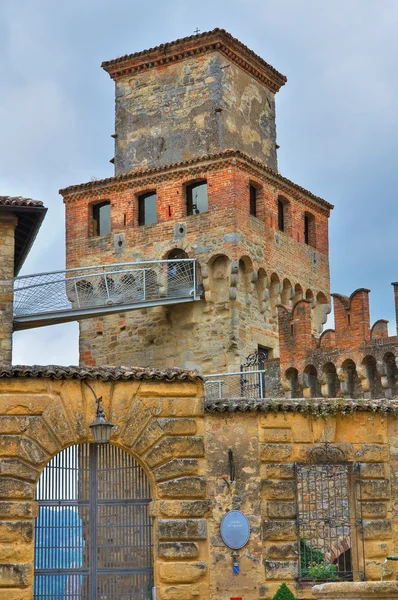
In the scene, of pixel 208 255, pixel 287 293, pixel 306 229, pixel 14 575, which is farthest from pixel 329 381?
pixel 14 575

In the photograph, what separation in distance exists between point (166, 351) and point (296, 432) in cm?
1486

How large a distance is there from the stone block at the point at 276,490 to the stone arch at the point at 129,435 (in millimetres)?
925

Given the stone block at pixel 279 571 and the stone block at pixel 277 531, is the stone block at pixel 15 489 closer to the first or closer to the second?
the stone block at pixel 277 531

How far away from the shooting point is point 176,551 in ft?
57.2

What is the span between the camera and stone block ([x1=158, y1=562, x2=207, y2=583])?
683 inches

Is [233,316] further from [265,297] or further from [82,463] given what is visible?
[82,463]

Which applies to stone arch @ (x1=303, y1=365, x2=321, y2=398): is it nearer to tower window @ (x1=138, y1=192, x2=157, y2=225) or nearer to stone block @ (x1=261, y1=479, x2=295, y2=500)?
tower window @ (x1=138, y1=192, x2=157, y2=225)

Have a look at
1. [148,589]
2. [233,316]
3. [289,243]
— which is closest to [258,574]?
[148,589]

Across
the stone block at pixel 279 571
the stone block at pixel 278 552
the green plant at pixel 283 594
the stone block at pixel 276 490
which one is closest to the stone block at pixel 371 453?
the stone block at pixel 276 490

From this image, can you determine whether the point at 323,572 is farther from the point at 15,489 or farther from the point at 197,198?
the point at 197,198

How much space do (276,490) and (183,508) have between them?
1397mm

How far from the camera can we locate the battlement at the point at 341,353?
28.9m

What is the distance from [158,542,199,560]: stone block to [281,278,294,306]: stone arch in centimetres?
1736

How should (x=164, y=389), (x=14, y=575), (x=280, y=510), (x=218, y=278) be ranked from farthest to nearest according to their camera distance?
(x=218, y=278) < (x=280, y=510) < (x=164, y=389) < (x=14, y=575)
